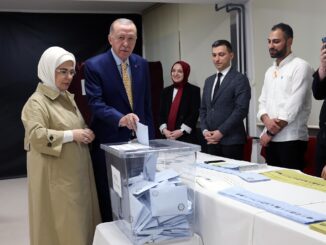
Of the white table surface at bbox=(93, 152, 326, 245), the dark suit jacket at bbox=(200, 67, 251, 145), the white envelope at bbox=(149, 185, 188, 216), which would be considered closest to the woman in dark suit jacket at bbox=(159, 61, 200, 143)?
the dark suit jacket at bbox=(200, 67, 251, 145)


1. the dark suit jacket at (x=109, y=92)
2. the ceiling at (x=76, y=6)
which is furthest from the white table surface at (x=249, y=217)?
the ceiling at (x=76, y=6)

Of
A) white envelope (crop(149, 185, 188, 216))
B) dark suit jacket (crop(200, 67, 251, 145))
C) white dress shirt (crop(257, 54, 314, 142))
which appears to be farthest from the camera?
dark suit jacket (crop(200, 67, 251, 145))

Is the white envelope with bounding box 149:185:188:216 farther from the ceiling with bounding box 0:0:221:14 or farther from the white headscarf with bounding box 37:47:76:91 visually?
the ceiling with bounding box 0:0:221:14

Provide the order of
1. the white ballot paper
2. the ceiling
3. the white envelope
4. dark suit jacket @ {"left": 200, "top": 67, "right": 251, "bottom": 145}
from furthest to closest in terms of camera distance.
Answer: the ceiling
dark suit jacket @ {"left": 200, "top": 67, "right": 251, "bottom": 145}
the white ballot paper
the white envelope

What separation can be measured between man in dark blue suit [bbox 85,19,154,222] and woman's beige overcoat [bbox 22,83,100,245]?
0.52 feet

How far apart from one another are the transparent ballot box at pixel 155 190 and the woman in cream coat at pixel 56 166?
1.57 ft

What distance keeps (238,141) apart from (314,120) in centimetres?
64

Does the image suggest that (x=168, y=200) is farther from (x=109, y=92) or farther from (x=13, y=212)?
(x=13, y=212)

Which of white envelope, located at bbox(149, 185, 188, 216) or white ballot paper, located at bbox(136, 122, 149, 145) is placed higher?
white ballot paper, located at bbox(136, 122, 149, 145)

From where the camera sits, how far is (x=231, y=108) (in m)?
2.82

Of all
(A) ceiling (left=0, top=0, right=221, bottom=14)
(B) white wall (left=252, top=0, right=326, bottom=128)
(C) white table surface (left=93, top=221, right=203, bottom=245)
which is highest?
(A) ceiling (left=0, top=0, right=221, bottom=14)

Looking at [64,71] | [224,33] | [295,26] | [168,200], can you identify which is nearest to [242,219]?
[168,200]

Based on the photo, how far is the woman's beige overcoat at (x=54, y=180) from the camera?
71.7 inches

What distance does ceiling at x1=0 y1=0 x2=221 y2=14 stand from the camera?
505 cm
